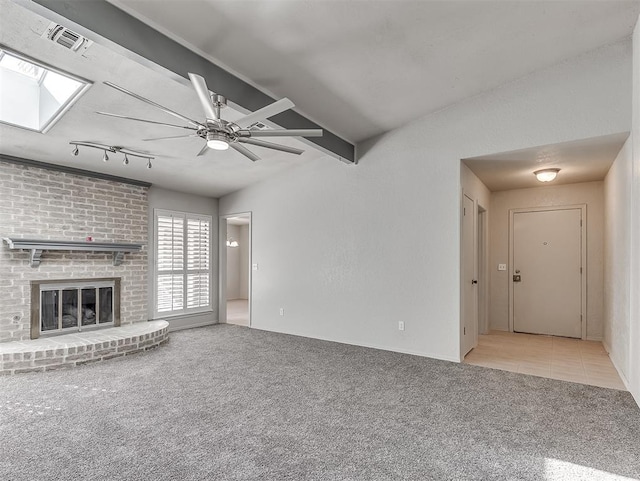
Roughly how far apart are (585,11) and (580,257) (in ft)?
12.3

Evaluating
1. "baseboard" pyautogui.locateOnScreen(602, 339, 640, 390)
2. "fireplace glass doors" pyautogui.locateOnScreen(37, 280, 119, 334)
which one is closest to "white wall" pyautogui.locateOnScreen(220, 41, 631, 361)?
"baseboard" pyautogui.locateOnScreen(602, 339, 640, 390)

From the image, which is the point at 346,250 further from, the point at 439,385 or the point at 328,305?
the point at 439,385

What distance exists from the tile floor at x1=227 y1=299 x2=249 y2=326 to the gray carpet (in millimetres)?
2863

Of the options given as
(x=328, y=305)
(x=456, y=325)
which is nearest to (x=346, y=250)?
(x=328, y=305)

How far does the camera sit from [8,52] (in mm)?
2539

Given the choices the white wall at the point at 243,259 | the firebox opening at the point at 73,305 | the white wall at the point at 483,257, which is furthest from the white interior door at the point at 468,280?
the white wall at the point at 243,259

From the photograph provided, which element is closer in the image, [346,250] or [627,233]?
[627,233]

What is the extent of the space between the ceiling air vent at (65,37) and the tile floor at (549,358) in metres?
4.81

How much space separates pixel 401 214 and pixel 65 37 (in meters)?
3.84

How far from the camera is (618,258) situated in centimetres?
396

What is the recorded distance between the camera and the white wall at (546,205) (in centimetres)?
532

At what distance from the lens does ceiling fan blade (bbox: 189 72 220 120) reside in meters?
2.25

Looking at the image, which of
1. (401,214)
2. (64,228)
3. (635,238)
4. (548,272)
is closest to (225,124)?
(401,214)

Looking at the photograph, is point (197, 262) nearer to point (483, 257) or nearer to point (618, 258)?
point (483, 257)
